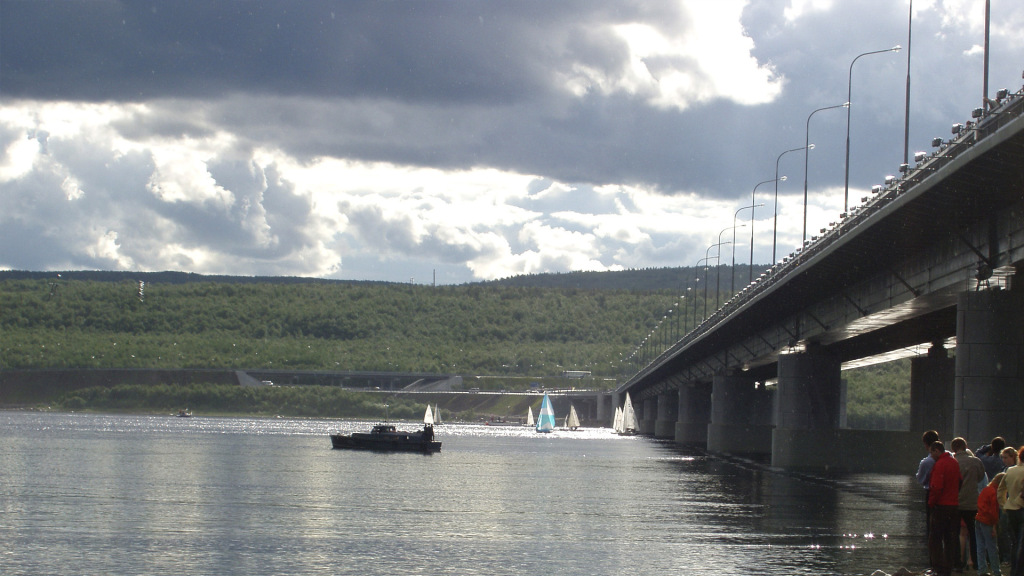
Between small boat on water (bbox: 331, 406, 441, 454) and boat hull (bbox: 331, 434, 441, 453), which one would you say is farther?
small boat on water (bbox: 331, 406, 441, 454)

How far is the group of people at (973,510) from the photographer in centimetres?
2636

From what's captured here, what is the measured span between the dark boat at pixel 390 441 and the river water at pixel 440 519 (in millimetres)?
23902

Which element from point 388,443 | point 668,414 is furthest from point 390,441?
point 668,414

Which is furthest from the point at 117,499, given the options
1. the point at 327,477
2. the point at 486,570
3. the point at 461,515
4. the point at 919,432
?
the point at 919,432

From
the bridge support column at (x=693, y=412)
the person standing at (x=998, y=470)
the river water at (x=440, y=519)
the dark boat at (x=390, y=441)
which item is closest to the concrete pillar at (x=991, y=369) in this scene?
the river water at (x=440, y=519)

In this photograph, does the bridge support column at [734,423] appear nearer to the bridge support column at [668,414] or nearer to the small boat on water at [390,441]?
the small boat on water at [390,441]

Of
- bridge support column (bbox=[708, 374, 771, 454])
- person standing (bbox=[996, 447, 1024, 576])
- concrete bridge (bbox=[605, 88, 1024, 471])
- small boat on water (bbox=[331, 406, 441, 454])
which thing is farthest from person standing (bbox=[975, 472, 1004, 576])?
bridge support column (bbox=[708, 374, 771, 454])

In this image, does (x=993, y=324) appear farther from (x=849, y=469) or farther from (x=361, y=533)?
(x=849, y=469)

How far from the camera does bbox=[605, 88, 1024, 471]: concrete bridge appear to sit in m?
44.2

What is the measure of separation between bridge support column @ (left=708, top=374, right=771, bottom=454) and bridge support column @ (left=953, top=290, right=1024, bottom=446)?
71.4 m

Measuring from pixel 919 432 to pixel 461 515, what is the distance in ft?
172

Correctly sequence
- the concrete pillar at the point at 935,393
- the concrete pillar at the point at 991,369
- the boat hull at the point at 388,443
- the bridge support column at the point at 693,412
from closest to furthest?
the concrete pillar at the point at 991,369, the concrete pillar at the point at 935,393, the boat hull at the point at 388,443, the bridge support column at the point at 693,412

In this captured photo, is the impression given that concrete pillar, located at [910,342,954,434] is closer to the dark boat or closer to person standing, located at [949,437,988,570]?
the dark boat

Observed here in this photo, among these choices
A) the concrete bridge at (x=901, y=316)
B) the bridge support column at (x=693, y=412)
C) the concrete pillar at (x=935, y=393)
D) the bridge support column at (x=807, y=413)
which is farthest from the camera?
the bridge support column at (x=693, y=412)
